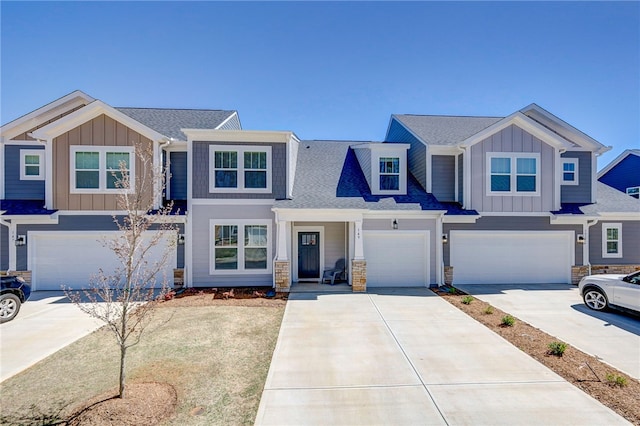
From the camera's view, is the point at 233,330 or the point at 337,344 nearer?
the point at 337,344

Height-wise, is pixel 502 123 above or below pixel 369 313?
above

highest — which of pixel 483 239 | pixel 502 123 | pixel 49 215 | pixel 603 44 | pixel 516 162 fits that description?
pixel 603 44

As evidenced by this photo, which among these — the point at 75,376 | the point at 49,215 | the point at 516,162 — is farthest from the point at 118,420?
the point at 516,162

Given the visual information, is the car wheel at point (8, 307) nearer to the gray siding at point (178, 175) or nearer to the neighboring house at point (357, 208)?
the neighboring house at point (357, 208)

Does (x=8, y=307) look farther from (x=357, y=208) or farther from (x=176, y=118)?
(x=357, y=208)

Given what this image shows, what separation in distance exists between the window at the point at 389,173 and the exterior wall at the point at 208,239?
4790mm

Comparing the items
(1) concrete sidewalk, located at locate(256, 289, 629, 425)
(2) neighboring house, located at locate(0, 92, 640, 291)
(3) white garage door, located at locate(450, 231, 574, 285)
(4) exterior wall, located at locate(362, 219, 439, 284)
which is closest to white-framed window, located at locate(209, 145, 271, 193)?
(2) neighboring house, located at locate(0, 92, 640, 291)

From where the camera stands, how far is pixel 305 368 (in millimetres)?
5195

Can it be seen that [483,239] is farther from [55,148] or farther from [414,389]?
[55,148]

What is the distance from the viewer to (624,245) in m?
12.8

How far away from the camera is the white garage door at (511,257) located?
38.8 feet

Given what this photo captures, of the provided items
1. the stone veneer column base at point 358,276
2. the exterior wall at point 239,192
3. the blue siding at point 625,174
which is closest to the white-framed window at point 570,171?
the blue siding at point 625,174

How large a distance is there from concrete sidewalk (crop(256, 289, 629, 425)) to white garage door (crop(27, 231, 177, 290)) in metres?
7.31

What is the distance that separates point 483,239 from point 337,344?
8494 millimetres
